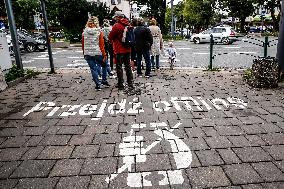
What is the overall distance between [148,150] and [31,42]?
59.0ft

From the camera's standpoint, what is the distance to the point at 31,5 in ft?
101

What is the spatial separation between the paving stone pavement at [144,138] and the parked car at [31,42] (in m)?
13.3

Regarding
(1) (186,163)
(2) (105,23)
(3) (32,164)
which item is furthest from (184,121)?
(2) (105,23)

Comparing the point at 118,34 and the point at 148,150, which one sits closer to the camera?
the point at 148,150

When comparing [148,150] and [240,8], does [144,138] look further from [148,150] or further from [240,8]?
[240,8]

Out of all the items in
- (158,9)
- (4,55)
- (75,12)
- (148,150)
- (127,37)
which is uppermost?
(158,9)

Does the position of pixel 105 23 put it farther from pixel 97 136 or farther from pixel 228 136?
pixel 228 136

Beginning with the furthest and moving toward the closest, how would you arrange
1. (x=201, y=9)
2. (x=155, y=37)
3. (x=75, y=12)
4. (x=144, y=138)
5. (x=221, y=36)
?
(x=201, y=9) < (x=75, y=12) < (x=221, y=36) < (x=155, y=37) < (x=144, y=138)

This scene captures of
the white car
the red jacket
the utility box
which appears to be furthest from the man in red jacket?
the white car

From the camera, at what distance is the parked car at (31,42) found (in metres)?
19.3

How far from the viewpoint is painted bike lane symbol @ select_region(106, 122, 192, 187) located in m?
3.13

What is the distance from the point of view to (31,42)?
63.6 ft

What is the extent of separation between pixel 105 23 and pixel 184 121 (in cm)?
593

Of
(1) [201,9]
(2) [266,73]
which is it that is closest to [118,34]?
(2) [266,73]
